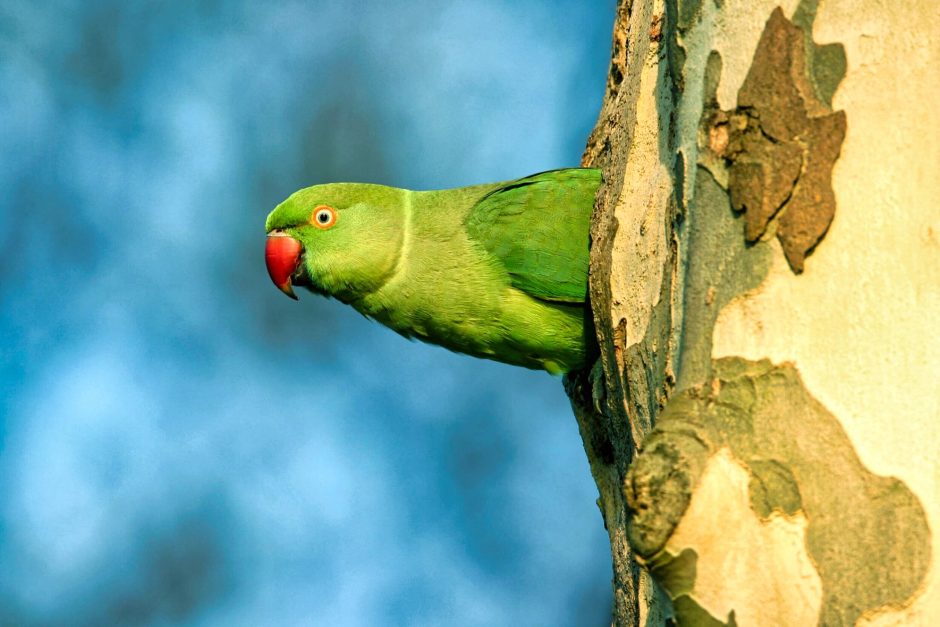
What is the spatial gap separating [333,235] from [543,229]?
1036 mm

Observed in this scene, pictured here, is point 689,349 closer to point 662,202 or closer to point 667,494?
point 667,494

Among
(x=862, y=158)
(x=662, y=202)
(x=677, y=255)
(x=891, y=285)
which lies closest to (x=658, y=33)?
(x=662, y=202)

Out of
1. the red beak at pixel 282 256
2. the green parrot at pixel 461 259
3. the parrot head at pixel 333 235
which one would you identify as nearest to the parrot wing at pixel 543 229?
the green parrot at pixel 461 259

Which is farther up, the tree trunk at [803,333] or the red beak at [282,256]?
the red beak at [282,256]

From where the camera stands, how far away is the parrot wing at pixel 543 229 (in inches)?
145

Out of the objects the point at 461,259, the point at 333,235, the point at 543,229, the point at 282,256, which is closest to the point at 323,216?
the point at 333,235

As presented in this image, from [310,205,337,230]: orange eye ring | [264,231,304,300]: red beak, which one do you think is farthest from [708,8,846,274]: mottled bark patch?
[264,231,304,300]: red beak

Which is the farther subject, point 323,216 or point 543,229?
point 323,216

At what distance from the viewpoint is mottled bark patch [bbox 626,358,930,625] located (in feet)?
5.58

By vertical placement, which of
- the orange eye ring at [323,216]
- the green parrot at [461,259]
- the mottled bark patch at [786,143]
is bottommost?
the mottled bark patch at [786,143]

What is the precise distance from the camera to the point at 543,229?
378 centimetres

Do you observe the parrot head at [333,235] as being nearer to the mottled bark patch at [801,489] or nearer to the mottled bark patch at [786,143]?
the mottled bark patch at [786,143]

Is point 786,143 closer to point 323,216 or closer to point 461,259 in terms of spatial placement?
point 461,259

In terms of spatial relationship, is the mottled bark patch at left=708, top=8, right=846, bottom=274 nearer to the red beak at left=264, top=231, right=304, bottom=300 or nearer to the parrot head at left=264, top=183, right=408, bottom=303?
the parrot head at left=264, top=183, right=408, bottom=303
